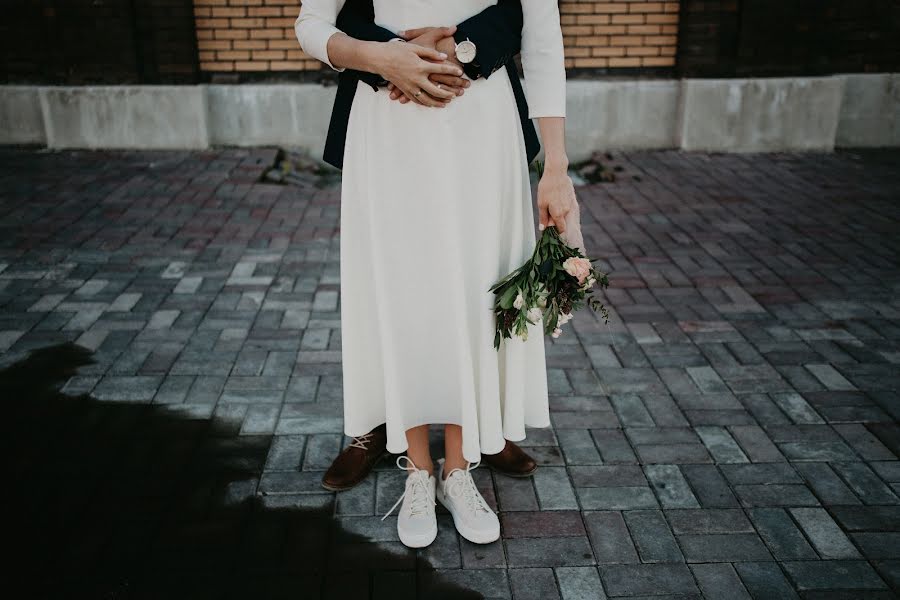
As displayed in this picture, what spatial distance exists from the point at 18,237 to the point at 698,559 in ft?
15.5

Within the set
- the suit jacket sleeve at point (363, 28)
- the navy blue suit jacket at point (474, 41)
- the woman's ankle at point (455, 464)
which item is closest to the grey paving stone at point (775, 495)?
the woman's ankle at point (455, 464)

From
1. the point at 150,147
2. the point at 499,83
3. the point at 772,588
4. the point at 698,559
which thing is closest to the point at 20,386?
the point at 499,83

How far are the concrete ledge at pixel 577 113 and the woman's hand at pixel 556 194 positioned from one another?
17.6ft

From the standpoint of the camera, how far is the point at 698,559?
2457 mm

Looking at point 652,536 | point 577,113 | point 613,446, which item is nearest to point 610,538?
point 652,536

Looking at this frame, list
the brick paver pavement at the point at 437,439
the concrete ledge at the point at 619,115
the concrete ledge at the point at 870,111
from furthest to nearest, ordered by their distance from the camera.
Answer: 1. the concrete ledge at the point at 870,111
2. the concrete ledge at the point at 619,115
3. the brick paver pavement at the point at 437,439

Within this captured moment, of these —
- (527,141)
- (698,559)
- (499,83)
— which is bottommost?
(698,559)

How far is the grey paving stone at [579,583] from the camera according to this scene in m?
2.32

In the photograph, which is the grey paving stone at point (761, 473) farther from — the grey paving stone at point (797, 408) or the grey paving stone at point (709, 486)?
the grey paving stone at point (797, 408)

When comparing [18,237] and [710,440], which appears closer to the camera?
[710,440]

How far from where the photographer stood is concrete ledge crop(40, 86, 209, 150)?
7234 mm

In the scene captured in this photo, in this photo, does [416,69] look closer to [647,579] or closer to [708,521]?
[647,579]

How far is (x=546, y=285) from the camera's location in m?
2.35

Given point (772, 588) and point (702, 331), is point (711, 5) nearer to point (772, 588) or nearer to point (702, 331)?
point (702, 331)
